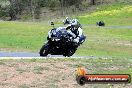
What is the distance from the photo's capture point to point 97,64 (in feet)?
52.8

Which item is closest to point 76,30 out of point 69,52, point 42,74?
point 69,52

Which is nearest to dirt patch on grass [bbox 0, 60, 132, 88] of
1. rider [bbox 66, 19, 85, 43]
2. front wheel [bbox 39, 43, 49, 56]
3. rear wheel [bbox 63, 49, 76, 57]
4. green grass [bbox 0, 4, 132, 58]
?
rider [bbox 66, 19, 85, 43]

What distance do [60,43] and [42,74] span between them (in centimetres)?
608

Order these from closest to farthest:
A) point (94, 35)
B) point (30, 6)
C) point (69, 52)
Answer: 1. point (69, 52)
2. point (94, 35)
3. point (30, 6)

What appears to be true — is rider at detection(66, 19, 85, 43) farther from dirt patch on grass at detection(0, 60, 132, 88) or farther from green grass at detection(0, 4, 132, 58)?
green grass at detection(0, 4, 132, 58)

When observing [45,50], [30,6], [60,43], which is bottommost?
[30,6]

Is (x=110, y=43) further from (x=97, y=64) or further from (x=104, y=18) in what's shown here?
(x=104, y=18)

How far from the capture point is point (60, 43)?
19.3 meters

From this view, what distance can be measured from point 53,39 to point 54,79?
679cm

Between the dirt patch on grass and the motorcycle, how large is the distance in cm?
275

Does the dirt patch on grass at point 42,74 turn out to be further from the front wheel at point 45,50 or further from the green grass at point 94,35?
the green grass at point 94,35

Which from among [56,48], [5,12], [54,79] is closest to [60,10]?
[5,12]

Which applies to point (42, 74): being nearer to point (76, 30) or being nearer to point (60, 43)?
point (76, 30)

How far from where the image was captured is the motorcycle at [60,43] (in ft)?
62.1
